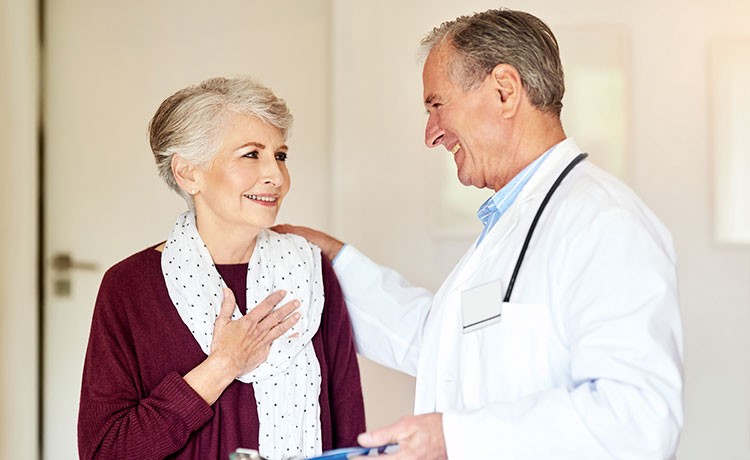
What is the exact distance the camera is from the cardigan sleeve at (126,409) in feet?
5.58

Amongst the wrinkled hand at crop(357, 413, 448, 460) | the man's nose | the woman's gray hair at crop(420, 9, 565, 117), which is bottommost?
the wrinkled hand at crop(357, 413, 448, 460)

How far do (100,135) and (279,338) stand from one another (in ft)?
5.91

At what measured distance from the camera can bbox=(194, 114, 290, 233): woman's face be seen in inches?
74.5

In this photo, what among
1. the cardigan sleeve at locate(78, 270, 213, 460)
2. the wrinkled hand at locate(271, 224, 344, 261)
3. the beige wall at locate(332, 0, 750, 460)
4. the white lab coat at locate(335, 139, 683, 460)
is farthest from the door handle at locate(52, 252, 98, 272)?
the white lab coat at locate(335, 139, 683, 460)

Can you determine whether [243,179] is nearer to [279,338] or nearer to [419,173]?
[279,338]

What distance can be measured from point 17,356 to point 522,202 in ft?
7.67

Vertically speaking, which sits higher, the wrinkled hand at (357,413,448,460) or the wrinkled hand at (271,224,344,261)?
the wrinkled hand at (271,224,344,261)

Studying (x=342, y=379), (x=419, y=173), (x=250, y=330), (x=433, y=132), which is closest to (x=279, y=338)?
(x=250, y=330)

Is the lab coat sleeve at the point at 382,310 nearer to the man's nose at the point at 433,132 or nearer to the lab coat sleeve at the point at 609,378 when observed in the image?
the man's nose at the point at 433,132

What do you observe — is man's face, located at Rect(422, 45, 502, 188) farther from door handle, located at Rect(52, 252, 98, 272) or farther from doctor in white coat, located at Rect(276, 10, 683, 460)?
door handle, located at Rect(52, 252, 98, 272)

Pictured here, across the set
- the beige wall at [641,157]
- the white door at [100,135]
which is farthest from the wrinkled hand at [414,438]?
the white door at [100,135]

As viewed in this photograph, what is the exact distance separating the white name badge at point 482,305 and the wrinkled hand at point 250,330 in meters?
0.49

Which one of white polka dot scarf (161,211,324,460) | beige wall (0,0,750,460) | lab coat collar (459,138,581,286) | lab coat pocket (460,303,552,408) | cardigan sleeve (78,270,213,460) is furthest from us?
beige wall (0,0,750,460)

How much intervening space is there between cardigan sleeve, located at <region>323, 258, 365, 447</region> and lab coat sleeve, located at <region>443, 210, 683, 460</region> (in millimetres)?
684
